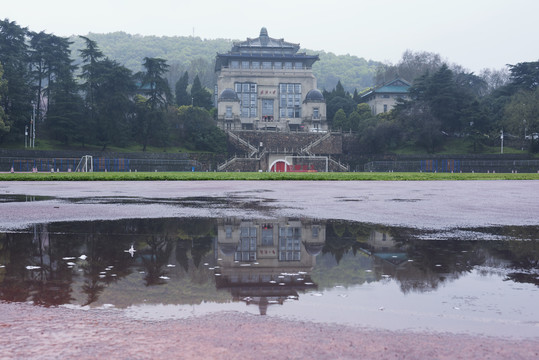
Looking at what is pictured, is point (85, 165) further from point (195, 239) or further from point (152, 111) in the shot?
point (195, 239)

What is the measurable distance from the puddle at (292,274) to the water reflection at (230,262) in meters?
0.02

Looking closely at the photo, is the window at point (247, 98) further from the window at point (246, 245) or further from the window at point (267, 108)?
the window at point (246, 245)

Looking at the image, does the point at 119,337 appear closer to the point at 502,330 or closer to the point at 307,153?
the point at 502,330

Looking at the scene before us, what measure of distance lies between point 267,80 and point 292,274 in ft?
331

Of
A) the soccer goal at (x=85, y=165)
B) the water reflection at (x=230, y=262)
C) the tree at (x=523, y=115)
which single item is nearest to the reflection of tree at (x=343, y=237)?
the water reflection at (x=230, y=262)

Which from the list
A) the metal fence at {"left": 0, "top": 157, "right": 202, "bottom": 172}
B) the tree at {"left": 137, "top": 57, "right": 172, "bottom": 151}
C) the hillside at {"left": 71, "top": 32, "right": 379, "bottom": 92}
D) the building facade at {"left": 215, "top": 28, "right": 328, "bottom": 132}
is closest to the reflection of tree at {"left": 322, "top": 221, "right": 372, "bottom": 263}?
the metal fence at {"left": 0, "top": 157, "right": 202, "bottom": 172}

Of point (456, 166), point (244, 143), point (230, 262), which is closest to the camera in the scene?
point (230, 262)

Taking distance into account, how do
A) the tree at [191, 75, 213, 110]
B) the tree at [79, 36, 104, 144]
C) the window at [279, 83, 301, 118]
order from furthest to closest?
1. the window at [279, 83, 301, 118]
2. the tree at [191, 75, 213, 110]
3. the tree at [79, 36, 104, 144]

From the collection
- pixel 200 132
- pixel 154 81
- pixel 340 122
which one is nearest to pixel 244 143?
pixel 200 132

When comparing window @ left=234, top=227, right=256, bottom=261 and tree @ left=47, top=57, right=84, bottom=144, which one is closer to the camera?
window @ left=234, top=227, right=256, bottom=261

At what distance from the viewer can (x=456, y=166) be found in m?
70.2

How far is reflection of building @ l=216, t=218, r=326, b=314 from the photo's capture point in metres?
4.77

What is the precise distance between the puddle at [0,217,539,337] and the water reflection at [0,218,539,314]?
15 mm

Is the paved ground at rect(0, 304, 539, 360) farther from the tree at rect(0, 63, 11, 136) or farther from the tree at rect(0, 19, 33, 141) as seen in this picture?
the tree at rect(0, 19, 33, 141)
